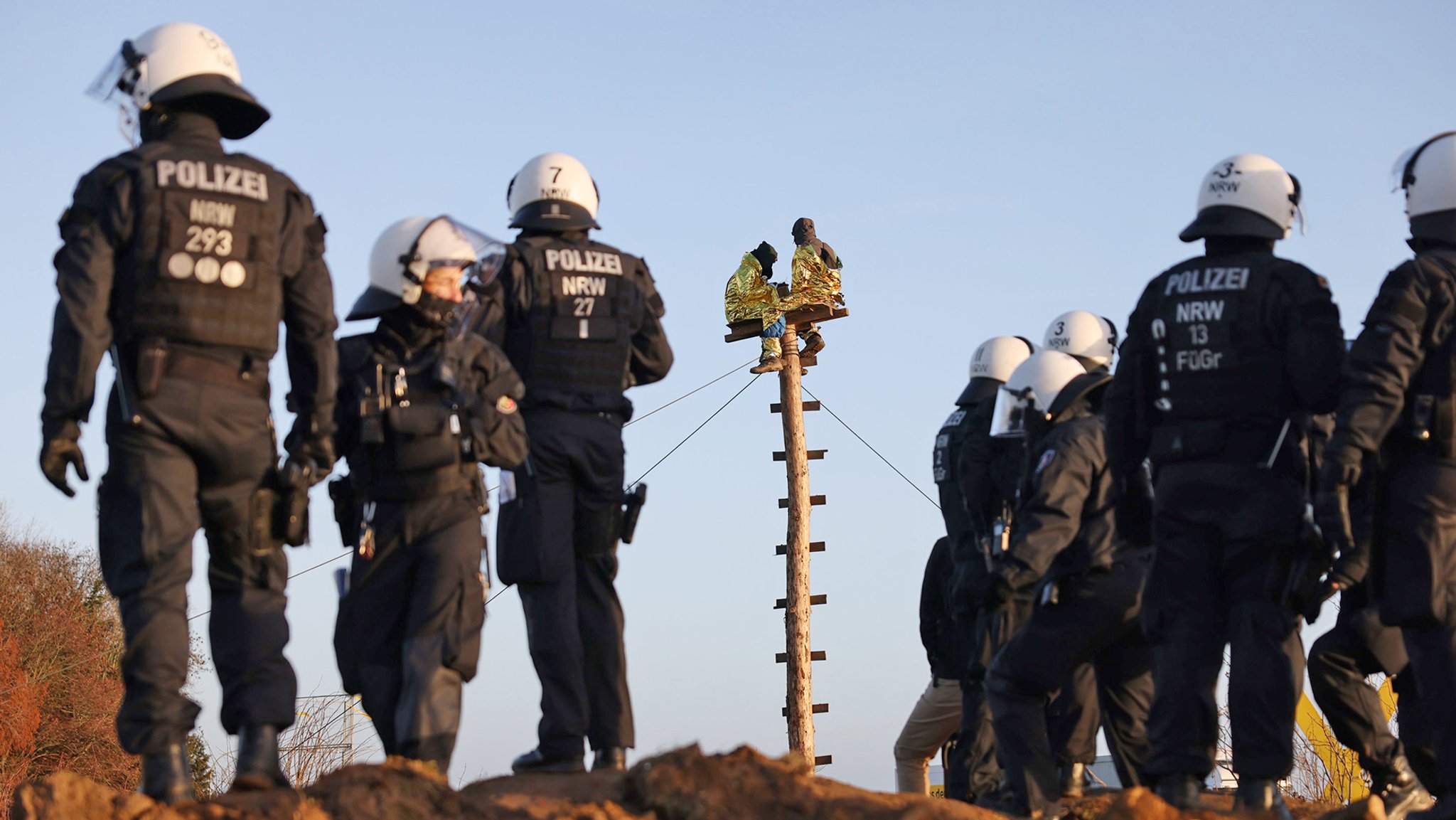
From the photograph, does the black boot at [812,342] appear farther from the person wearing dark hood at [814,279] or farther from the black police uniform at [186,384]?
the black police uniform at [186,384]

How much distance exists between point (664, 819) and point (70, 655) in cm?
3743

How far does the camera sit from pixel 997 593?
7.43 meters

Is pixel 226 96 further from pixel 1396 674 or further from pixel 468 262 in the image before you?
pixel 1396 674

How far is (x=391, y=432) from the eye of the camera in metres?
6.25

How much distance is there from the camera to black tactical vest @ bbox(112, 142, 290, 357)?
560 centimetres

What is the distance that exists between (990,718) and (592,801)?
341cm

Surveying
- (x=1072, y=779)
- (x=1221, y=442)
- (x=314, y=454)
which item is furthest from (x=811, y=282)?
(x=314, y=454)

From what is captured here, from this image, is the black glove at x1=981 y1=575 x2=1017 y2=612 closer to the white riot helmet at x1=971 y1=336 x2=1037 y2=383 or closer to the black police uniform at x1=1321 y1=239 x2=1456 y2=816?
the black police uniform at x1=1321 y1=239 x2=1456 y2=816

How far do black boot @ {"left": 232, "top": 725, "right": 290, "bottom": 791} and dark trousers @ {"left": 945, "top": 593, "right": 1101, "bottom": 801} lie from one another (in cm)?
374

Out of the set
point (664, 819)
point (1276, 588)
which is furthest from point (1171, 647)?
point (664, 819)

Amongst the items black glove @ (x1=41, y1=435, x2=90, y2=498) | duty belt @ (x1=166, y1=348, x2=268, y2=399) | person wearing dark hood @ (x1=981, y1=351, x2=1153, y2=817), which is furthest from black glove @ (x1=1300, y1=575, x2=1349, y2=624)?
black glove @ (x1=41, y1=435, x2=90, y2=498)

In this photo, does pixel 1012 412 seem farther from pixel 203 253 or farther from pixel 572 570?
pixel 203 253

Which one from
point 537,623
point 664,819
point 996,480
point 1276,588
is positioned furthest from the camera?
point 996,480

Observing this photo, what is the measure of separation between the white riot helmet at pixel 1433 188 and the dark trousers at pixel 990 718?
2.73 meters
